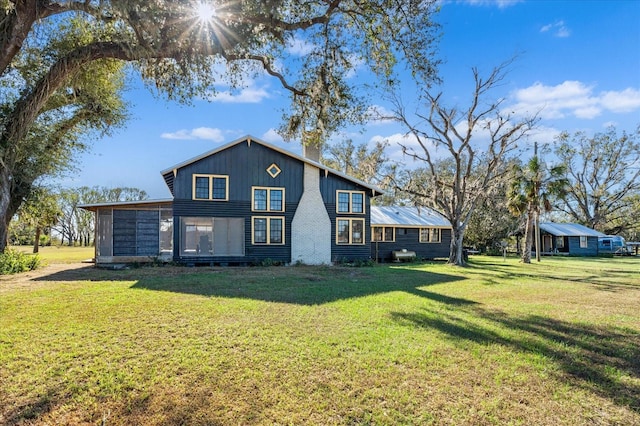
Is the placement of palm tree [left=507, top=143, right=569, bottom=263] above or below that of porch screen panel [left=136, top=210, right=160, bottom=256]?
above

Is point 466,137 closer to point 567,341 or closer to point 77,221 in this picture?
point 567,341

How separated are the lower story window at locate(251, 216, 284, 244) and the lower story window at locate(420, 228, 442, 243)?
38.8ft

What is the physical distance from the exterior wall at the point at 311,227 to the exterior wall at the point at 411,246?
5917 mm

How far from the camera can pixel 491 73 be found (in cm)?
1823

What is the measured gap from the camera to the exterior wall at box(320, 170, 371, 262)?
18.9 metres

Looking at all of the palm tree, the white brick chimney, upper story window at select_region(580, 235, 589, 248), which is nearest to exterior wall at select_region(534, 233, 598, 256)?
upper story window at select_region(580, 235, 589, 248)

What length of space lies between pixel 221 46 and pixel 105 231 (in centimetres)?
1656

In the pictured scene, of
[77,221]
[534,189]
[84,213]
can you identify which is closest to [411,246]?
[534,189]

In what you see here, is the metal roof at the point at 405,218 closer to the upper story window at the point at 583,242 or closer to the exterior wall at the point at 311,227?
the exterior wall at the point at 311,227

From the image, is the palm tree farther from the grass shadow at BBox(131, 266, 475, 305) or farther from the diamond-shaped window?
the diamond-shaped window

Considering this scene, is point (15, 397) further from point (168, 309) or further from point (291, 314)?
point (291, 314)

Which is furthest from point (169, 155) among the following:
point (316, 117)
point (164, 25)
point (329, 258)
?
point (164, 25)

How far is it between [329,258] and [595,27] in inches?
547

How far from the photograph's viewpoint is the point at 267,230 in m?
18.0
